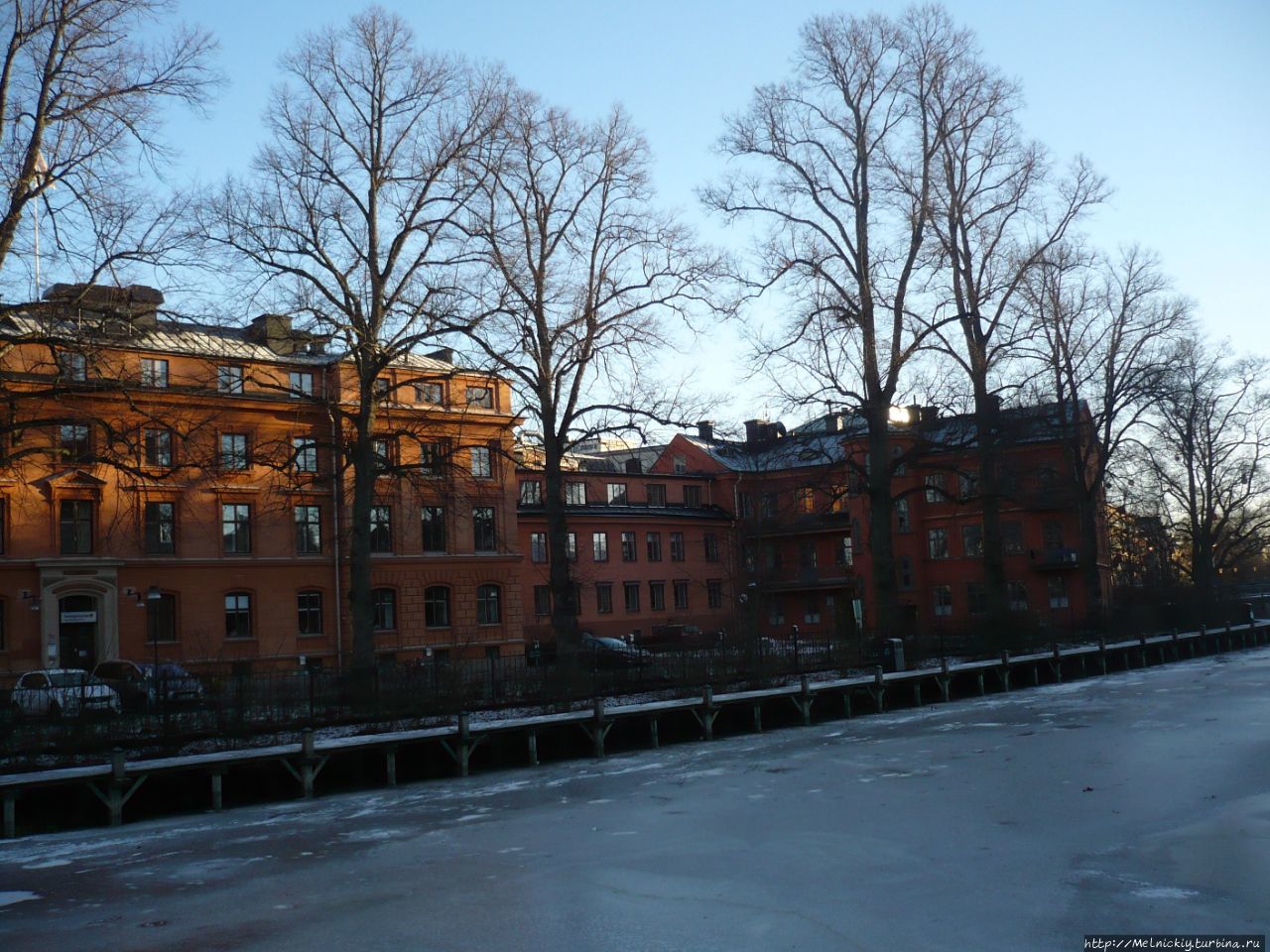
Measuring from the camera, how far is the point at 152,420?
869 inches

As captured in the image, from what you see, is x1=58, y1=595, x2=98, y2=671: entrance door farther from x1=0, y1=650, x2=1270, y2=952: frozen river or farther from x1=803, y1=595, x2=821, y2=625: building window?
x1=803, y1=595, x2=821, y2=625: building window

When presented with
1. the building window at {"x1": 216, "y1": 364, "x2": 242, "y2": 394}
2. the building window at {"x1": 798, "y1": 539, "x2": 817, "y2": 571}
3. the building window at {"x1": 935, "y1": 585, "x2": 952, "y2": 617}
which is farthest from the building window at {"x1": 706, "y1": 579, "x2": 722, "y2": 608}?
the building window at {"x1": 216, "y1": 364, "x2": 242, "y2": 394}

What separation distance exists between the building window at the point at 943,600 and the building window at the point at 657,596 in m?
16.8

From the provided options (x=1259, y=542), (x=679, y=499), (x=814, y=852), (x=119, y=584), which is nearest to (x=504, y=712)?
(x=814, y=852)

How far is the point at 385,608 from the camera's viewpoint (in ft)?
165

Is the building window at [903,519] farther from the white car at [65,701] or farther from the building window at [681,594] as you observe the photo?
the white car at [65,701]

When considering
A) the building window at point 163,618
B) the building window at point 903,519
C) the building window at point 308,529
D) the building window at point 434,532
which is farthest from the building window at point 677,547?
the building window at point 163,618

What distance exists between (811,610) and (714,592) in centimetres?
687

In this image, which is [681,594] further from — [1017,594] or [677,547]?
[1017,594]

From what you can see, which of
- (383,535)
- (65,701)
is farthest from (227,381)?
(65,701)

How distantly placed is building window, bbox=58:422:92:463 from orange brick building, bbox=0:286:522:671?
24 cm

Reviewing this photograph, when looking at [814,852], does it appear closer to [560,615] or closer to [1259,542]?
[560,615]

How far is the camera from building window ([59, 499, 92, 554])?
43.0 m

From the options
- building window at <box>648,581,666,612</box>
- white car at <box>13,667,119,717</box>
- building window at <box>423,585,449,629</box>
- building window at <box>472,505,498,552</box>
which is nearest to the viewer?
white car at <box>13,667,119,717</box>
